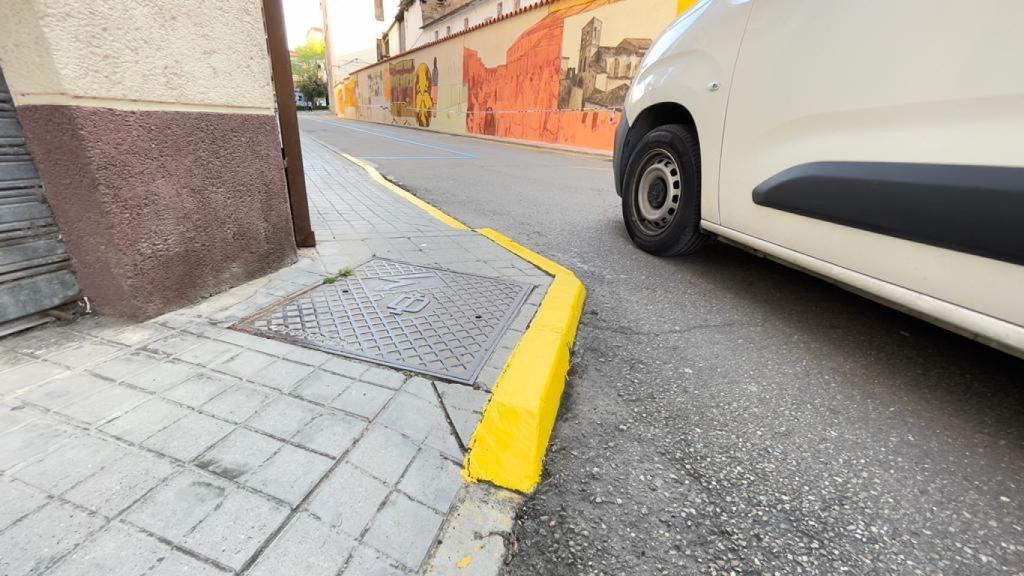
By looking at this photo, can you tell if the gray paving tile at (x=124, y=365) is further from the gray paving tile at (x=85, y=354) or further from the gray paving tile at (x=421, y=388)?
the gray paving tile at (x=421, y=388)

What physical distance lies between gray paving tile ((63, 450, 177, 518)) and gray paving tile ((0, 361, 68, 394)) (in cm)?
72

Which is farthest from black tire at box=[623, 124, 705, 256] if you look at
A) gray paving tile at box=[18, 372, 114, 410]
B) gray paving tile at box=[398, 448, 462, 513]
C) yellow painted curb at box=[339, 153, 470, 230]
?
gray paving tile at box=[18, 372, 114, 410]

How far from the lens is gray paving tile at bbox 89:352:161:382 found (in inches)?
71.7

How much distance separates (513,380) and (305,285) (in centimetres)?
160

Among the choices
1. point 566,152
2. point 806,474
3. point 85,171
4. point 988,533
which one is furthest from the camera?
point 566,152

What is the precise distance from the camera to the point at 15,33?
180 centimetres

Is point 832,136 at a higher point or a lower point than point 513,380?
higher

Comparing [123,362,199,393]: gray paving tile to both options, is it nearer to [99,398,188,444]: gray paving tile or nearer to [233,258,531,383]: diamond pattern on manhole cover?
[99,398,188,444]: gray paving tile

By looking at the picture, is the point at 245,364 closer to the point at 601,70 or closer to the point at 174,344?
the point at 174,344

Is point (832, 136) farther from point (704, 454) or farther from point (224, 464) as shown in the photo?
point (224, 464)

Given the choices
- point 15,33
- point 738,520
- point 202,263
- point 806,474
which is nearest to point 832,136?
point 806,474

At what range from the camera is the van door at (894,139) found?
1.49 meters

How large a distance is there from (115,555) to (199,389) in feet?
2.35

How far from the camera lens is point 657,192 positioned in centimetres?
358
